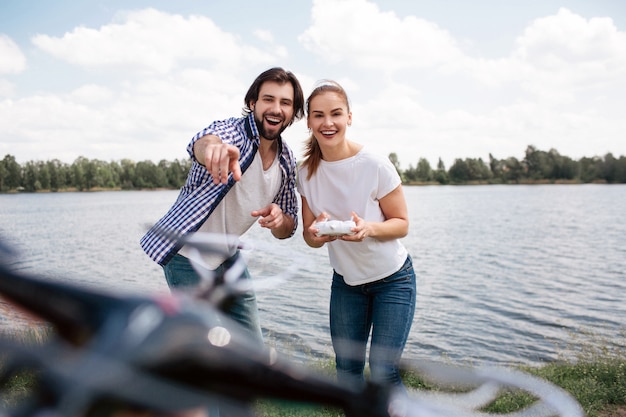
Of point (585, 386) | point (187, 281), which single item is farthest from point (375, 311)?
point (585, 386)

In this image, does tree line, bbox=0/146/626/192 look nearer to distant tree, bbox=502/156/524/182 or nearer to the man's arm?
distant tree, bbox=502/156/524/182

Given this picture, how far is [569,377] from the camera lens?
6.16 metres

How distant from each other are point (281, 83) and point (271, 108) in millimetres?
177

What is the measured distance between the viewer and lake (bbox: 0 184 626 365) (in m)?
1.19

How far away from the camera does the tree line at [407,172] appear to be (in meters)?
79.1

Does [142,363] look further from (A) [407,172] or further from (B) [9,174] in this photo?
(A) [407,172]

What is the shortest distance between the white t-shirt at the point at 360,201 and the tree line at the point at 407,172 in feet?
197

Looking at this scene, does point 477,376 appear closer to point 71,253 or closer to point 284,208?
point 284,208

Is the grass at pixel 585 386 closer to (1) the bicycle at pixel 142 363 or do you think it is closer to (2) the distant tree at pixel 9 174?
(1) the bicycle at pixel 142 363

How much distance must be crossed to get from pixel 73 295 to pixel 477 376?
1.58ft

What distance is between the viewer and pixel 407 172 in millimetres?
118812

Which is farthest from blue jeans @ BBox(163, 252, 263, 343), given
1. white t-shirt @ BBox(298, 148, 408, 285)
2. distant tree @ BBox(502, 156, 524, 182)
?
distant tree @ BBox(502, 156, 524, 182)

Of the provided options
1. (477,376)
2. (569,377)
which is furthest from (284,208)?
(569,377)

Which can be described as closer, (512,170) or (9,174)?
(9,174)
